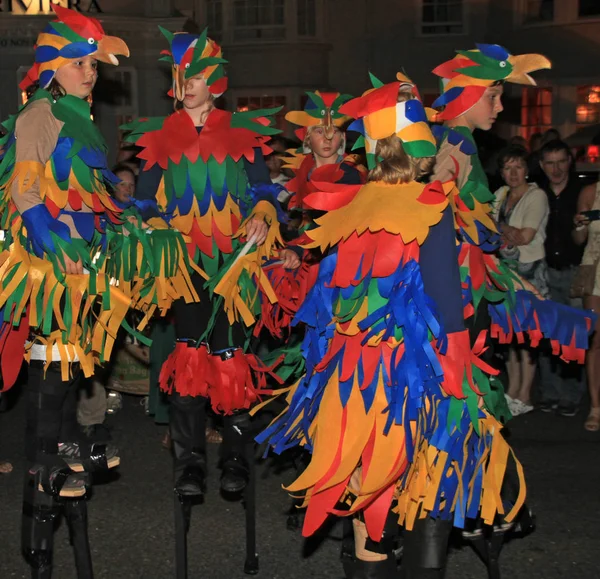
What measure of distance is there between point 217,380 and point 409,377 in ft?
4.37

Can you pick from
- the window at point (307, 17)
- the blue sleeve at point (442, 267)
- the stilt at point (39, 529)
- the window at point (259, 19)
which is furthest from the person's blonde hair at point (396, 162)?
the window at point (259, 19)

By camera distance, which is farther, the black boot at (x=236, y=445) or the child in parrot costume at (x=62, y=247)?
the black boot at (x=236, y=445)

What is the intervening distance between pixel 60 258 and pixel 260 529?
5.62 ft

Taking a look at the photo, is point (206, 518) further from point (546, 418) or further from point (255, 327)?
point (546, 418)

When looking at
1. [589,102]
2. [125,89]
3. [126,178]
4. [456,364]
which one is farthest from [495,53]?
[589,102]

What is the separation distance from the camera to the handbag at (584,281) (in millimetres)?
6105

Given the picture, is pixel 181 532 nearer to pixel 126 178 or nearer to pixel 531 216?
pixel 126 178

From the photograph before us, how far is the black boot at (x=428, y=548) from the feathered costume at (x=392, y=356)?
0.13 ft

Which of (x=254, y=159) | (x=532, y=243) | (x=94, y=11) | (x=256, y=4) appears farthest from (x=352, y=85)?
(x=254, y=159)

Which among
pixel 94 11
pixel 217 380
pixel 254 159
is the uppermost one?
pixel 94 11

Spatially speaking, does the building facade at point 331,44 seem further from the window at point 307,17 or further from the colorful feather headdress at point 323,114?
the colorful feather headdress at point 323,114

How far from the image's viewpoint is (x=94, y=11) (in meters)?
17.0

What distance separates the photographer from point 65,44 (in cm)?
367

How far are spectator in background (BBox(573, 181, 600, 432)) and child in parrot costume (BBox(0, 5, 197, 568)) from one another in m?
3.25
